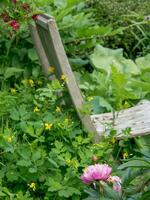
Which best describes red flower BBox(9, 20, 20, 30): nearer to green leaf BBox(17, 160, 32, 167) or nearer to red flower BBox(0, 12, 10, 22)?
red flower BBox(0, 12, 10, 22)

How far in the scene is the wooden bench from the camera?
3.85 metres

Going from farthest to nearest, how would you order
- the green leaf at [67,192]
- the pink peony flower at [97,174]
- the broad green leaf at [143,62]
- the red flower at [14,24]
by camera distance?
the broad green leaf at [143,62], the red flower at [14,24], the green leaf at [67,192], the pink peony flower at [97,174]

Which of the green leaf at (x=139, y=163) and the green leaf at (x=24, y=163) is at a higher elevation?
the green leaf at (x=139, y=163)

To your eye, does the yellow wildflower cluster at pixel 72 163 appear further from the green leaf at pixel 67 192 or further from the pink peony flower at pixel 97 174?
the pink peony flower at pixel 97 174

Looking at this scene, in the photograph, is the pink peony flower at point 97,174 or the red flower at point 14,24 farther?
the red flower at point 14,24

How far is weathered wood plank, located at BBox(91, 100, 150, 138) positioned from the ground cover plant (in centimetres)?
8

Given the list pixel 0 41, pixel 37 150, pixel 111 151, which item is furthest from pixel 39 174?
pixel 0 41

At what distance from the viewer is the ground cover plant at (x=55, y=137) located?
8.86 ft

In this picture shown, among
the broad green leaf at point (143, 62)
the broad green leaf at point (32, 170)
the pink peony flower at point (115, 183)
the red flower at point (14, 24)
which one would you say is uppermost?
the red flower at point (14, 24)

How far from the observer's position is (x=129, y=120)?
427 centimetres

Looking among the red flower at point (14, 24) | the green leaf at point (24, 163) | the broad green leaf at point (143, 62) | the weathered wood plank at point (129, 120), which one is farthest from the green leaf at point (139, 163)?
the broad green leaf at point (143, 62)

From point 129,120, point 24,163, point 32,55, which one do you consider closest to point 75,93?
point 129,120

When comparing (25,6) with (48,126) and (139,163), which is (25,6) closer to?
(48,126)

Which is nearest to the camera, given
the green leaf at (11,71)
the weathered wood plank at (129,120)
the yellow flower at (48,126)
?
the yellow flower at (48,126)
